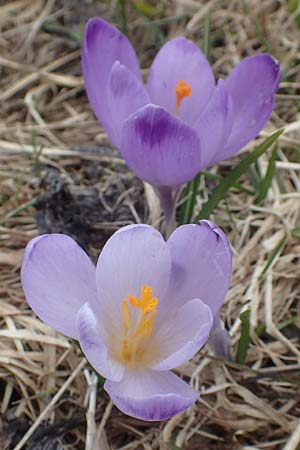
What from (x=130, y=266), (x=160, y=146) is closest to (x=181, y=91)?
(x=160, y=146)

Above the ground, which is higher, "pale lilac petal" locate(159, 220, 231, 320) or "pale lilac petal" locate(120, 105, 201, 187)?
"pale lilac petal" locate(120, 105, 201, 187)

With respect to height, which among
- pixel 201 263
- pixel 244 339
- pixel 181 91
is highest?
pixel 181 91

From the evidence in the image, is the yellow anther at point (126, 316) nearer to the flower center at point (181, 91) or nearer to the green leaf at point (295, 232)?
the flower center at point (181, 91)

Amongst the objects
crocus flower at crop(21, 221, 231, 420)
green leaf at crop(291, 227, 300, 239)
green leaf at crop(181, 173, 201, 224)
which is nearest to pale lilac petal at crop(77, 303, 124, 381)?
crocus flower at crop(21, 221, 231, 420)

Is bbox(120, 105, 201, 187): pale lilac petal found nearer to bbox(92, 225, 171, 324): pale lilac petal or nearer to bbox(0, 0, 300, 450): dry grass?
bbox(92, 225, 171, 324): pale lilac petal

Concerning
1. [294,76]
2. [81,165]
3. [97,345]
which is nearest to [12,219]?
[81,165]

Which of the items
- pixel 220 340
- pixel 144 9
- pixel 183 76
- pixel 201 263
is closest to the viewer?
pixel 201 263

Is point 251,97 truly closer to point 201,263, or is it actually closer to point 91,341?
point 201,263
